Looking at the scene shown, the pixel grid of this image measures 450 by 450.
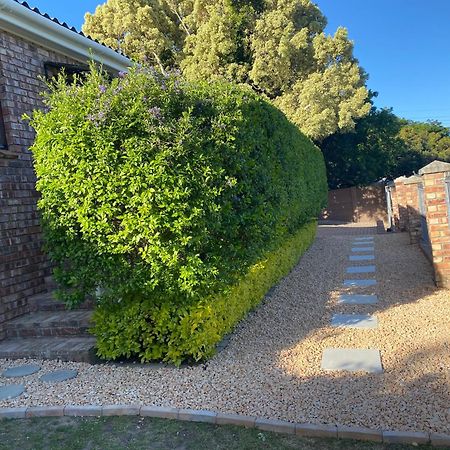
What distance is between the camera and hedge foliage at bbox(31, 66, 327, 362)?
3963mm

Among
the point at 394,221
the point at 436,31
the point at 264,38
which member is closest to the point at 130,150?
the point at 436,31

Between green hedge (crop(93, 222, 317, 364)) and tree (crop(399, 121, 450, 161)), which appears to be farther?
tree (crop(399, 121, 450, 161))

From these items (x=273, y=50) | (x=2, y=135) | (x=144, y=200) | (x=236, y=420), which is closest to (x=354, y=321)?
(x=236, y=420)

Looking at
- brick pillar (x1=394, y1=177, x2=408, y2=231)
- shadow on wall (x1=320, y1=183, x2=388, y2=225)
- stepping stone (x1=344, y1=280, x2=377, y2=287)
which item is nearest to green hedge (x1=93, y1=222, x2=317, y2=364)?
stepping stone (x1=344, y1=280, x2=377, y2=287)

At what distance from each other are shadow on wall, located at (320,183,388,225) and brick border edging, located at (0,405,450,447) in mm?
22008

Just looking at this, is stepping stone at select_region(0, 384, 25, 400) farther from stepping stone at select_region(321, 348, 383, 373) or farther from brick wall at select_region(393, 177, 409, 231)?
brick wall at select_region(393, 177, 409, 231)

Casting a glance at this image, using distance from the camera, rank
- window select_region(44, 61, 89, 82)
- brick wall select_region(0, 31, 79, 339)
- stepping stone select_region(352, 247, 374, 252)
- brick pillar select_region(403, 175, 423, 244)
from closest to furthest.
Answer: brick wall select_region(0, 31, 79, 339) < window select_region(44, 61, 89, 82) < brick pillar select_region(403, 175, 423, 244) < stepping stone select_region(352, 247, 374, 252)

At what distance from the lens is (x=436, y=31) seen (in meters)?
9.05

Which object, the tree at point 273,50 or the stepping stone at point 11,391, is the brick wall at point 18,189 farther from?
the tree at point 273,50

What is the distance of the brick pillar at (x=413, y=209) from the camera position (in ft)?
34.2

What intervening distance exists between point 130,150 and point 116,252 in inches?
37.5

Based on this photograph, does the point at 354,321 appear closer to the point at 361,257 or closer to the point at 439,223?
the point at 439,223

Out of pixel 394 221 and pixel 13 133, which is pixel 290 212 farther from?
pixel 394 221

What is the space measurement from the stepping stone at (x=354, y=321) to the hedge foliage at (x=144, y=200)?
5.71ft
